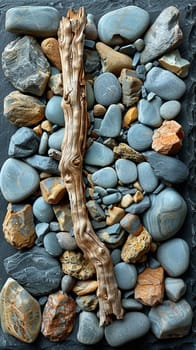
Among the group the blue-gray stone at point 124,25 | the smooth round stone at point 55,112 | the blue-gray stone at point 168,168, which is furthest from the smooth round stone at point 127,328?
the blue-gray stone at point 124,25

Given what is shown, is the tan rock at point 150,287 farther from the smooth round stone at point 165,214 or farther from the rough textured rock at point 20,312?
the rough textured rock at point 20,312

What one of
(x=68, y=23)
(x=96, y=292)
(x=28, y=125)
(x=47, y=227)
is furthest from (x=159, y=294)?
(x=68, y=23)

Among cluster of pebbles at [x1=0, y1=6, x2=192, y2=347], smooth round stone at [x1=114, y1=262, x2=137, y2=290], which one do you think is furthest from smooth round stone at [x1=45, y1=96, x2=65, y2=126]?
smooth round stone at [x1=114, y1=262, x2=137, y2=290]

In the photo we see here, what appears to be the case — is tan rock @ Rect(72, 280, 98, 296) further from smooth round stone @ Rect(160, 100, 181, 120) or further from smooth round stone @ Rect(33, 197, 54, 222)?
smooth round stone @ Rect(160, 100, 181, 120)

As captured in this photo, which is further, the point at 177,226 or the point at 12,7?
the point at 12,7

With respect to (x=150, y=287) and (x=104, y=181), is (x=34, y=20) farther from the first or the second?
(x=150, y=287)

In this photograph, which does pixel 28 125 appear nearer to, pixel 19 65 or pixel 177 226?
pixel 19 65
